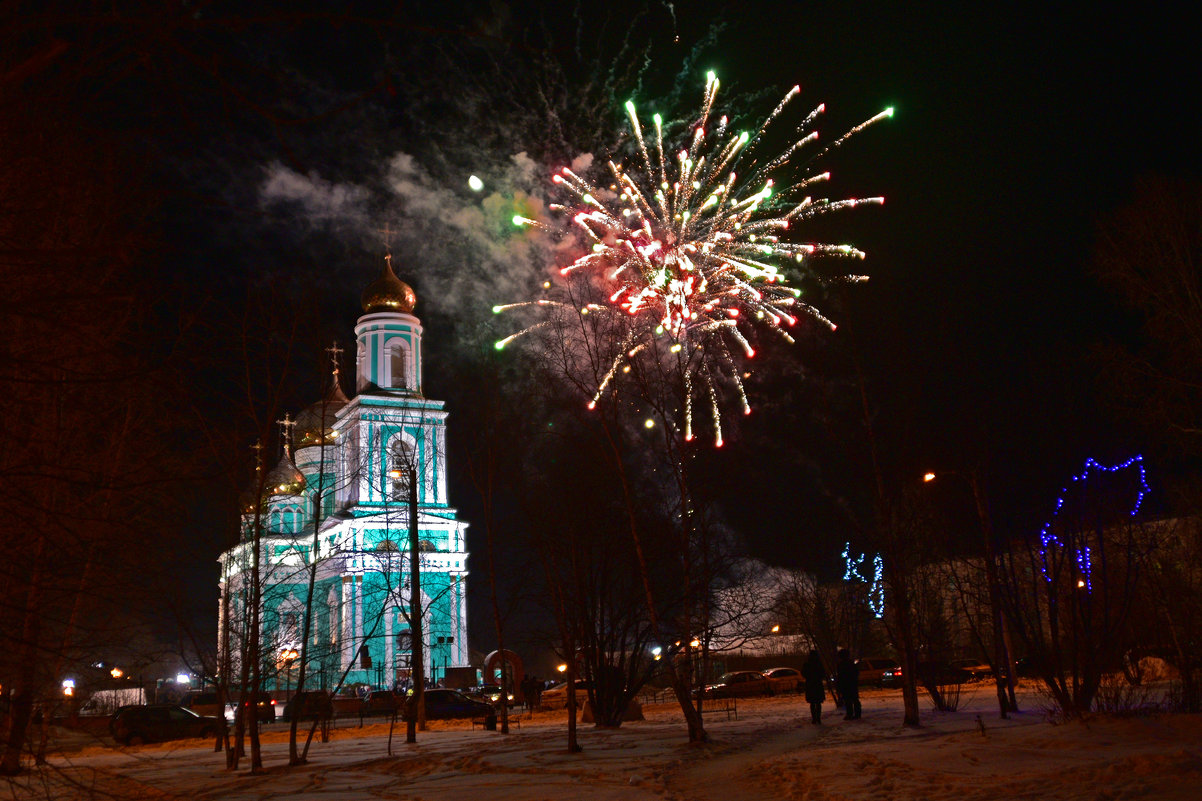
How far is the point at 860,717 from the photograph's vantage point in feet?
63.4

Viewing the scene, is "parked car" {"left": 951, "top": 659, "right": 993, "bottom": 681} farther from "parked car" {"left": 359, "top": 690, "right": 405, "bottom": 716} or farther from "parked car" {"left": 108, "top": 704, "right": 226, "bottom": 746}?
"parked car" {"left": 108, "top": 704, "right": 226, "bottom": 746}

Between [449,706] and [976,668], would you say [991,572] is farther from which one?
[976,668]

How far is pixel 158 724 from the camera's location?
2920 cm

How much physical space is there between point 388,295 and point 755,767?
4534 cm

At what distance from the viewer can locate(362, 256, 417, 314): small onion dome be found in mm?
54188

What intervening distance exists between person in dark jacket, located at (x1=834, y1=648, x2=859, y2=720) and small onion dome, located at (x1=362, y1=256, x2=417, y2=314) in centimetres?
3926

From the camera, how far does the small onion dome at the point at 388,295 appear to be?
178 ft

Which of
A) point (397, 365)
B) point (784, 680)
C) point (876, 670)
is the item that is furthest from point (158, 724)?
point (397, 365)

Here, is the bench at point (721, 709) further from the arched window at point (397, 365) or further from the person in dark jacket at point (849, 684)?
the arched window at point (397, 365)

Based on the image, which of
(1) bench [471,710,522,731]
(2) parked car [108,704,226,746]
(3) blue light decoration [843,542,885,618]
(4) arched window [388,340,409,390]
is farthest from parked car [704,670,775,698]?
(4) arched window [388,340,409,390]

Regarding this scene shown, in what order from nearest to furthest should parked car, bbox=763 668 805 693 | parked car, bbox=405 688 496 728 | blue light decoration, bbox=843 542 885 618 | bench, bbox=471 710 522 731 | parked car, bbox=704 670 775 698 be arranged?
blue light decoration, bbox=843 542 885 618 < bench, bbox=471 710 522 731 < parked car, bbox=405 688 496 728 < parked car, bbox=704 670 775 698 < parked car, bbox=763 668 805 693

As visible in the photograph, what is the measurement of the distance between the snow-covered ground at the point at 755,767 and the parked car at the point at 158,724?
9.68 m

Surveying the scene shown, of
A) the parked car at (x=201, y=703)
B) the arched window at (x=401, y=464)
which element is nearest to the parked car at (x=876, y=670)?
the arched window at (x=401, y=464)

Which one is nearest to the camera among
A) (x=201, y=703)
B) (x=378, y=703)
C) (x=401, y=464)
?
(x=401, y=464)
